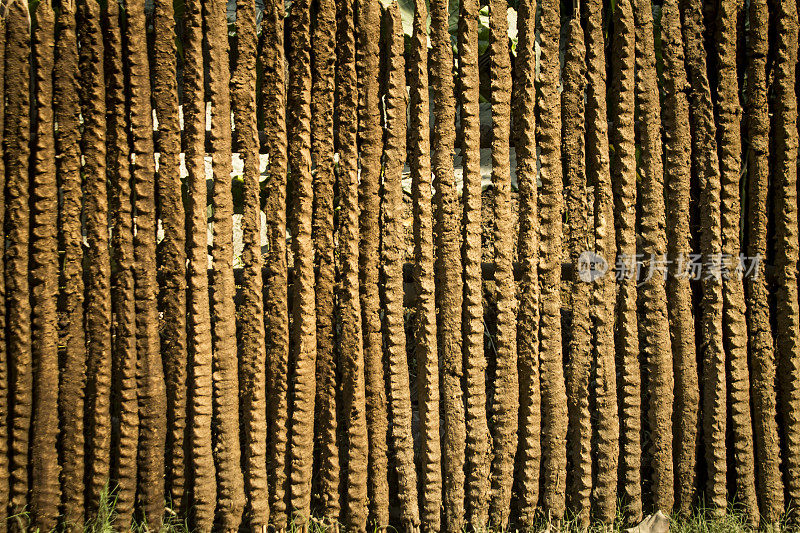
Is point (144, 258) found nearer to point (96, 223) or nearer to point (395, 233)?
point (96, 223)

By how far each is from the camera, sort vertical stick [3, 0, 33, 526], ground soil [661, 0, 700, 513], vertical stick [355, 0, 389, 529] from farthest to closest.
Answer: ground soil [661, 0, 700, 513], vertical stick [355, 0, 389, 529], vertical stick [3, 0, 33, 526]

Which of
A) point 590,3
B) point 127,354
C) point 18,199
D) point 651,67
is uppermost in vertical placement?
point 590,3

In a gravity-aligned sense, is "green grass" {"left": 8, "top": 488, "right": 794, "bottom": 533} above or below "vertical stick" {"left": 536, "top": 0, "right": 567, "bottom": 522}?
below

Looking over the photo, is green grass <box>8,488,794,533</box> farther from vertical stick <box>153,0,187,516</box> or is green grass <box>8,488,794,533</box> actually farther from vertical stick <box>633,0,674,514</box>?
vertical stick <box>153,0,187,516</box>

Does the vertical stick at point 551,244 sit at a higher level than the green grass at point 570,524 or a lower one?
higher

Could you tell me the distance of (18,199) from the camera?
237 centimetres

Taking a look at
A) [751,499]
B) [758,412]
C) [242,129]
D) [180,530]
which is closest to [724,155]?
[758,412]

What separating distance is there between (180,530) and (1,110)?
2012 mm

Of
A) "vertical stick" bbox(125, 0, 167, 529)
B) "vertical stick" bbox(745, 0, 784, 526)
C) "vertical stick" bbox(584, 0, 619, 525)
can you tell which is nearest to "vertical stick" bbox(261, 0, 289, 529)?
"vertical stick" bbox(125, 0, 167, 529)

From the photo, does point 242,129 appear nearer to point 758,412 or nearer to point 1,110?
point 1,110

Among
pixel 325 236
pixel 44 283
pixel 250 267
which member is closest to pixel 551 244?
pixel 325 236

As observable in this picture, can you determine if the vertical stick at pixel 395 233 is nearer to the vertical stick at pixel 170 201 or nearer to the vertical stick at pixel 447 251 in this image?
the vertical stick at pixel 447 251

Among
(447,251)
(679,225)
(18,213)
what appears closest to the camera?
(18,213)

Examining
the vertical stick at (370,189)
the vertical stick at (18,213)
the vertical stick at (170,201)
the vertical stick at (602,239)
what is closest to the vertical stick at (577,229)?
the vertical stick at (602,239)
